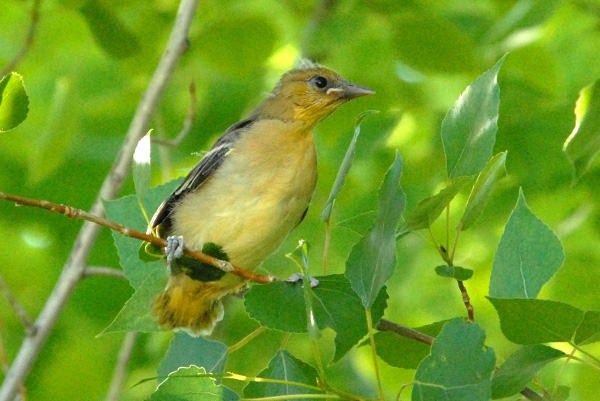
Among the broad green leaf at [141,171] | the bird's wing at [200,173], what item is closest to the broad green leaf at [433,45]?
the bird's wing at [200,173]

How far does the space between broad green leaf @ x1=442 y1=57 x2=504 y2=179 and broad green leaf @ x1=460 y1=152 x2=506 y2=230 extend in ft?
0.07

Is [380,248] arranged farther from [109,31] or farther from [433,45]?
[109,31]

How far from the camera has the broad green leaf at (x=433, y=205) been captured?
2.64 m

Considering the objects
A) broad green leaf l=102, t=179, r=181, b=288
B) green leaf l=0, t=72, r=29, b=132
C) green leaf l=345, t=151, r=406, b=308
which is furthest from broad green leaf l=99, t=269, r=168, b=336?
green leaf l=345, t=151, r=406, b=308

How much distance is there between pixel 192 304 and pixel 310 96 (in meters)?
1.46

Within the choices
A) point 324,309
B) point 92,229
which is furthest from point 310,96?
point 324,309

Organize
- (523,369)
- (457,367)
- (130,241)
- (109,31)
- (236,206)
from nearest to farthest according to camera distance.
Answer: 1. (457,367)
2. (523,369)
3. (130,241)
4. (236,206)
5. (109,31)

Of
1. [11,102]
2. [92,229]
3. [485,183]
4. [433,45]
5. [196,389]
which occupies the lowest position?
[196,389]

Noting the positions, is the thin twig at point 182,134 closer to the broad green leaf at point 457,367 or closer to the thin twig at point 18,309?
the thin twig at point 18,309

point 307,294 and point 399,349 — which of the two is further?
point 399,349

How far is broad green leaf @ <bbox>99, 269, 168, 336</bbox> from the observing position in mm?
3268

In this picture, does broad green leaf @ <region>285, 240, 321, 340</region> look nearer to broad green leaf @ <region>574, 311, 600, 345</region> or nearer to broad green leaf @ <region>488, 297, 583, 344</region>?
broad green leaf @ <region>488, 297, 583, 344</region>

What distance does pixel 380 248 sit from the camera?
9.04ft

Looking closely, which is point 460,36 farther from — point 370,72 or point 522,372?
point 522,372
